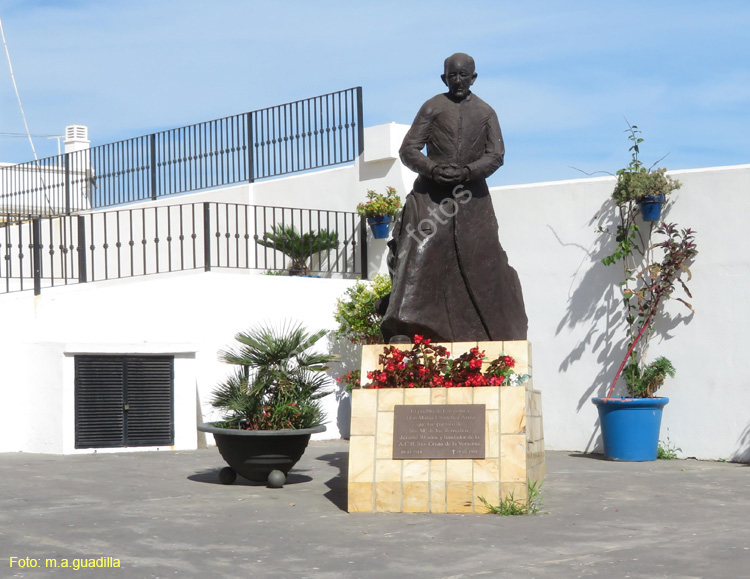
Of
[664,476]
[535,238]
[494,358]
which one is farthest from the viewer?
[535,238]

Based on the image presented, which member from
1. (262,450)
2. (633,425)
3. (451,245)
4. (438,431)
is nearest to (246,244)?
(451,245)

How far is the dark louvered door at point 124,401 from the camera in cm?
1066

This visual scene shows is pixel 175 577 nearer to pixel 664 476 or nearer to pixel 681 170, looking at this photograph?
pixel 664 476

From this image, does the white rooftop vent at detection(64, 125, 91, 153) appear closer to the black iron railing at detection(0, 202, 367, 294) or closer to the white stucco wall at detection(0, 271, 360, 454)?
the black iron railing at detection(0, 202, 367, 294)

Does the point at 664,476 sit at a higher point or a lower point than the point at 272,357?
lower

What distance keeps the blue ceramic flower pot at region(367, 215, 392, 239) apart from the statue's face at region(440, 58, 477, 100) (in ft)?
15.9

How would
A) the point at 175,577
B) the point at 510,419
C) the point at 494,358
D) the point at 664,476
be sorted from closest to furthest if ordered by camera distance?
the point at 175,577 < the point at 510,419 < the point at 494,358 < the point at 664,476

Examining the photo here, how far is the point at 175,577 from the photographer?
498cm

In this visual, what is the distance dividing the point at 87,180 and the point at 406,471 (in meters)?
12.5

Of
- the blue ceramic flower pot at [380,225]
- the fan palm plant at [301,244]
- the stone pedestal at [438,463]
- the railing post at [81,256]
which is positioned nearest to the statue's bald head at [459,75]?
the stone pedestal at [438,463]

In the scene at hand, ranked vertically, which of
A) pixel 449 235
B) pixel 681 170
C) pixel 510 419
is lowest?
pixel 510 419

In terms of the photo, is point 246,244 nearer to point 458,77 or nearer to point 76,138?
point 458,77

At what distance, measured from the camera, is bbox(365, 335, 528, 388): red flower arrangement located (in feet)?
24.3

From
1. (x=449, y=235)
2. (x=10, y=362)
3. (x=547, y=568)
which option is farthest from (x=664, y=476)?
(x=10, y=362)
